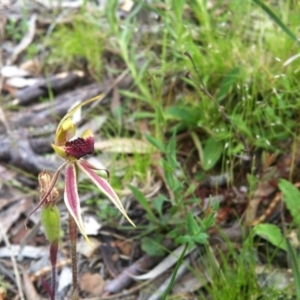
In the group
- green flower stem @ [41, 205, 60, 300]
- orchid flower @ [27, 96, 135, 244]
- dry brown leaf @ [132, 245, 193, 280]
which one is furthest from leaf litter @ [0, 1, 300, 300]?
orchid flower @ [27, 96, 135, 244]

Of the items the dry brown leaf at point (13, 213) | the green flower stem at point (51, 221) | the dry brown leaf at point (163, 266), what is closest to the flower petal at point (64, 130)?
the green flower stem at point (51, 221)

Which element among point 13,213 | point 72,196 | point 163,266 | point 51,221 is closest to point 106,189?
point 72,196

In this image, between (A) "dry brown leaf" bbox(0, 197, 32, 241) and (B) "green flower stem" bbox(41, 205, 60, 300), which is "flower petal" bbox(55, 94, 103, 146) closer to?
(B) "green flower stem" bbox(41, 205, 60, 300)

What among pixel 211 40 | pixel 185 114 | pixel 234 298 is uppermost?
pixel 211 40

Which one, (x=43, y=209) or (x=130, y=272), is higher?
(x=43, y=209)

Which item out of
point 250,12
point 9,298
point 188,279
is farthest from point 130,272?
point 250,12

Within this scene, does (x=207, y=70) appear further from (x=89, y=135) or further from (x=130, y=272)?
(x=89, y=135)

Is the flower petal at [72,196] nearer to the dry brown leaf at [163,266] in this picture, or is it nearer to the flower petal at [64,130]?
the flower petal at [64,130]

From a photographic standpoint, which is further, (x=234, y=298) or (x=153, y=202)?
(x=153, y=202)
